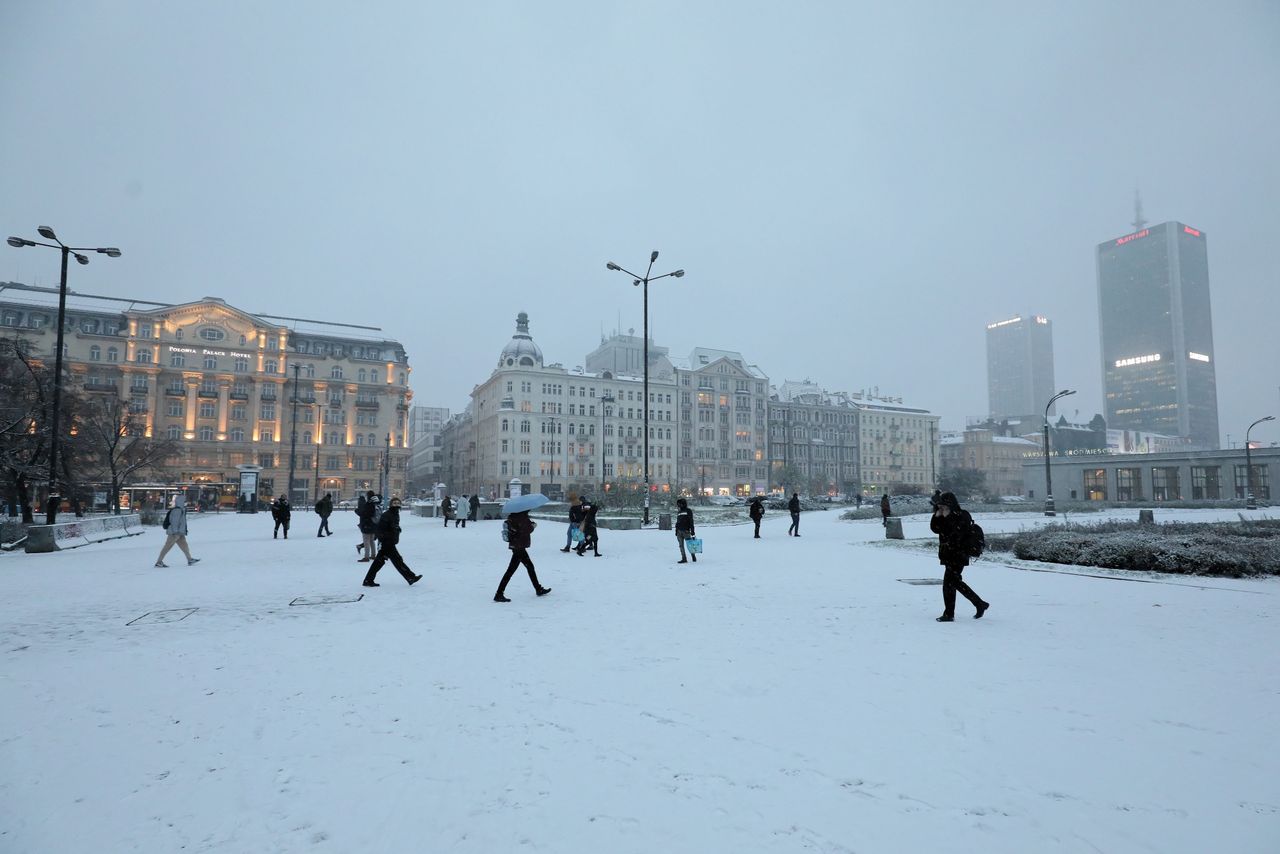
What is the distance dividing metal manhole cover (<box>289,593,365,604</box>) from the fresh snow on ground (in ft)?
1.46

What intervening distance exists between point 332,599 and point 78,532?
1900cm

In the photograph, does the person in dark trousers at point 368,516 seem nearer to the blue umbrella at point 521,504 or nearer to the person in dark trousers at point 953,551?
the blue umbrella at point 521,504

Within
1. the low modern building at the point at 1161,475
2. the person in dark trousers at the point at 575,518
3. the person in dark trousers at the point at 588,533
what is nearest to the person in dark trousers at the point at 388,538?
the person in dark trousers at the point at 588,533

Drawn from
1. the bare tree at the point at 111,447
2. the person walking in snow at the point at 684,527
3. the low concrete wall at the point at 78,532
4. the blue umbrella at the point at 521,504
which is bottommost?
the low concrete wall at the point at 78,532

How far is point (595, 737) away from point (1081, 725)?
3767mm

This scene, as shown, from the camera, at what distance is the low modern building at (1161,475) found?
6016 centimetres

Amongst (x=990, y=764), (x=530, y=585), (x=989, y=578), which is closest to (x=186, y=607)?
(x=530, y=585)

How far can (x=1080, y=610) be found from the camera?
9414 millimetres

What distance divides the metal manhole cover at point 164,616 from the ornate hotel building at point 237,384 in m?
63.2

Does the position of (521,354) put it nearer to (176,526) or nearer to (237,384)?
(237,384)

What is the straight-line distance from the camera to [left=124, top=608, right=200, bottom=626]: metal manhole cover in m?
8.75

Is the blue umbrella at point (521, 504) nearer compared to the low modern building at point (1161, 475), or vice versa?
the blue umbrella at point (521, 504)

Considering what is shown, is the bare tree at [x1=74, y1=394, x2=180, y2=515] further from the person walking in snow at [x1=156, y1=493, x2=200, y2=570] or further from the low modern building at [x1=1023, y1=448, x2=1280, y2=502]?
the low modern building at [x1=1023, y1=448, x2=1280, y2=502]

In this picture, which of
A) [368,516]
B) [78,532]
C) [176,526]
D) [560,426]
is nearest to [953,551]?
[368,516]
